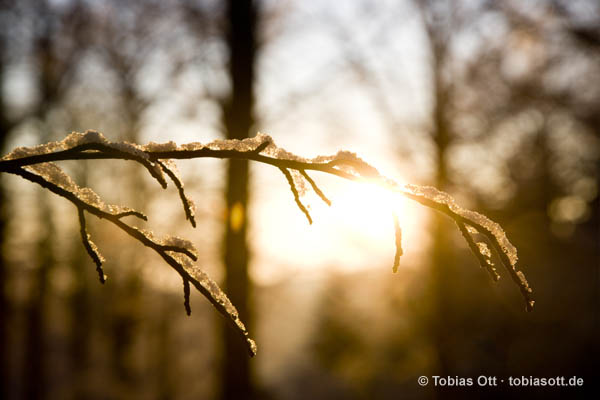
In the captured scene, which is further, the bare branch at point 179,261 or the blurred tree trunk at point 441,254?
the blurred tree trunk at point 441,254

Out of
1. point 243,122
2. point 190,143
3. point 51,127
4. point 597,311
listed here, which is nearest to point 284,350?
point 597,311

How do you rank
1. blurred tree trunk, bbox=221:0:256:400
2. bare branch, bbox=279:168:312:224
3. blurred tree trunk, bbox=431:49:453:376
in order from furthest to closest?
blurred tree trunk, bbox=431:49:453:376 → blurred tree trunk, bbox=221:0:256:400 → bare branch, bbox=279:168:312:224

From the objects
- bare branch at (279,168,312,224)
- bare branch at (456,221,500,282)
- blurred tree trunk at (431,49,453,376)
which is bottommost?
bare branch at (456,221,500,282)

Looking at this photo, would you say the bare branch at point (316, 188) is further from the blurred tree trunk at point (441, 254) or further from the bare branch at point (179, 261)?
the blurred tree trunk at point (441, 254)

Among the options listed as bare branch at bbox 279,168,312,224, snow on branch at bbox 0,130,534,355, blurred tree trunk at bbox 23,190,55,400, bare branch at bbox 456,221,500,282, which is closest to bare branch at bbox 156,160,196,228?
snow on branch at bbox 0,130,534,355

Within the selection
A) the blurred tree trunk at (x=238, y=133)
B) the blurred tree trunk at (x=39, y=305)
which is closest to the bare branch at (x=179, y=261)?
the blurred tree trunk at (x=238, y=133)

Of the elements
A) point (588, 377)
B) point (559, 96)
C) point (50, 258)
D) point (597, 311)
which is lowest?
point (588, 377)

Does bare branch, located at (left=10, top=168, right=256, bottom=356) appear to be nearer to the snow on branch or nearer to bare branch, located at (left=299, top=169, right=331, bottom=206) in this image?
the snow on branch

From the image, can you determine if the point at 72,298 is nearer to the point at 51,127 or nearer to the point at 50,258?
the point at 50,258

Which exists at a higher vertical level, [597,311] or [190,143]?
[597,311]
